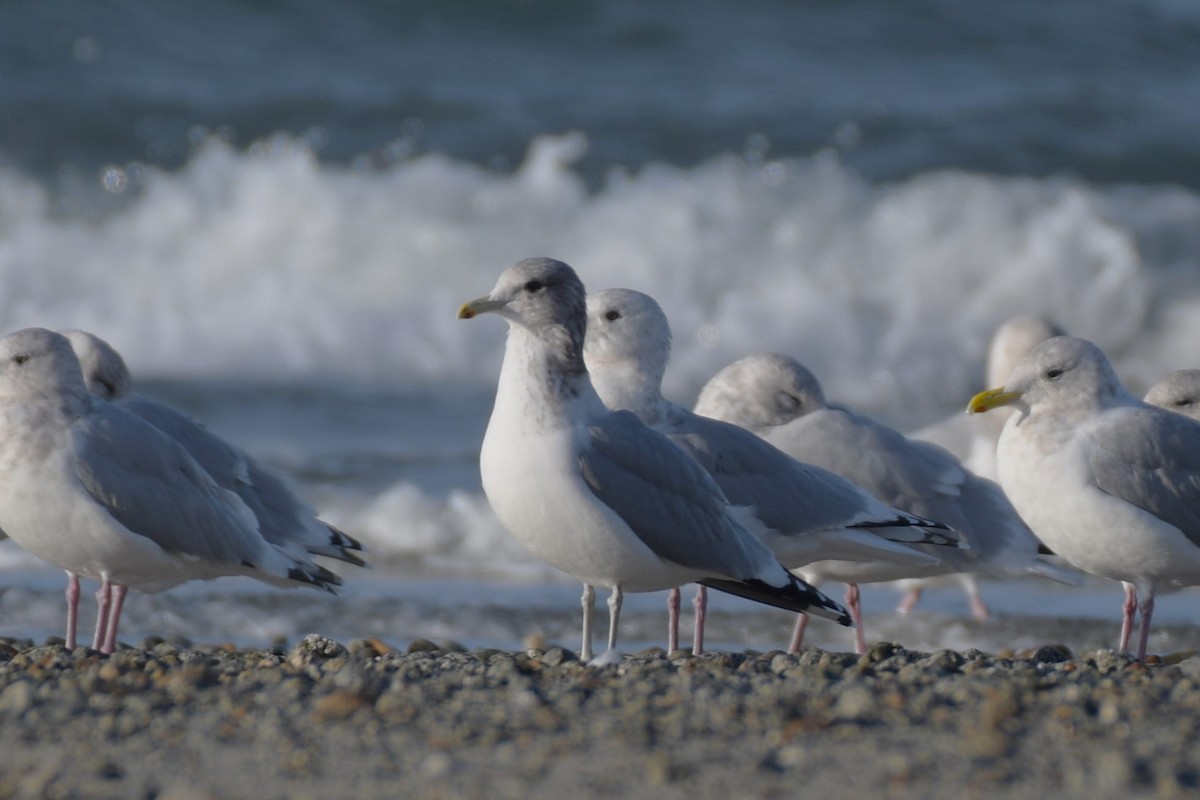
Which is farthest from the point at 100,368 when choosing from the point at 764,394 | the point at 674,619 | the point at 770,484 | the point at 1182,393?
the point at 1182,393

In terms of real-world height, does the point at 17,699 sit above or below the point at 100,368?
below

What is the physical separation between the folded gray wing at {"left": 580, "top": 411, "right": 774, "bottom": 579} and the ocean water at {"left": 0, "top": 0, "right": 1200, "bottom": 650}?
554 centimetres

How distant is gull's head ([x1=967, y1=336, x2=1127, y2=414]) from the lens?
599cm

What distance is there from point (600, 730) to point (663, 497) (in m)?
1.39

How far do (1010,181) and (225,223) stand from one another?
23.0 ft

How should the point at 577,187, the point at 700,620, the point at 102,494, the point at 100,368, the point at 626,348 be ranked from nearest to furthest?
the point at 102,494, the point at 626,348, the point at 700,620, the point at 100,368, the point at 577,187

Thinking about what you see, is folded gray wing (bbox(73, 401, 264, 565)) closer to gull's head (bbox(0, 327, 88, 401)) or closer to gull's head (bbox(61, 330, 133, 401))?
gull's head (bbox(0, 327, 88, 401))

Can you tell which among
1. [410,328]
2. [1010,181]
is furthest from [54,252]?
[1010,181]

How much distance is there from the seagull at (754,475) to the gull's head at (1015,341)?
2793 millimetres

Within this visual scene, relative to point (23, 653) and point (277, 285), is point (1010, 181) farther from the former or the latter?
point (23, 653)

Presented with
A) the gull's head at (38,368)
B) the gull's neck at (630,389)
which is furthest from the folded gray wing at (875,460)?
the gull's head at (38,368)

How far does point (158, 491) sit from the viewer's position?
575cm

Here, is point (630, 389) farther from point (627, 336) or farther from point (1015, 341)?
point (1015, 341)

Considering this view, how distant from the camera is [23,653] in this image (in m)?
5.42
